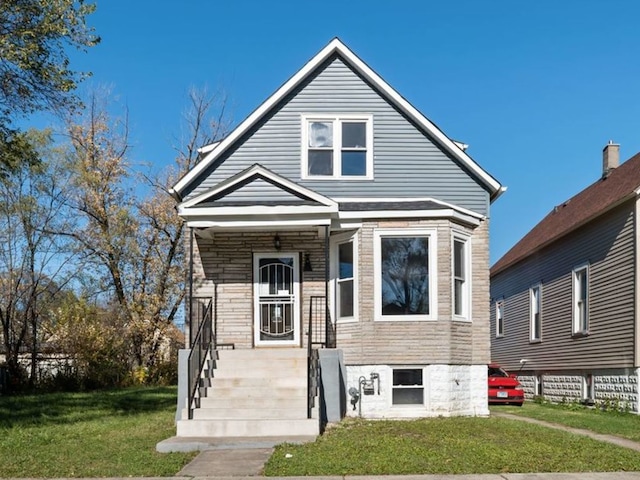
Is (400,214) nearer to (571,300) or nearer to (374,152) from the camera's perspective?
(374,152)

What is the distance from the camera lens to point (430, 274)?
1401 centimetres

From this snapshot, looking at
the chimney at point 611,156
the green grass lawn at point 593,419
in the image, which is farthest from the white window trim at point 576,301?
the chimney at point 611,156

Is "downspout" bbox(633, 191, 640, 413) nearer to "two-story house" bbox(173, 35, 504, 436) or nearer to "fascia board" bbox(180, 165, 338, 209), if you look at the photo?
"two-story house" bbox(173, 35, 504, 436)

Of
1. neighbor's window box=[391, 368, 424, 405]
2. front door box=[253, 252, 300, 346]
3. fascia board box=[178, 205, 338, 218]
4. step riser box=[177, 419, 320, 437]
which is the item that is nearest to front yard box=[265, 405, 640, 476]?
step riser box=[177, 419, 320, 437]

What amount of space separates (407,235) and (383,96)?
334cm

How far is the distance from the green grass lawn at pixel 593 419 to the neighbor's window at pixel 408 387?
296 centimetres

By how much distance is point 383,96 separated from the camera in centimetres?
1545

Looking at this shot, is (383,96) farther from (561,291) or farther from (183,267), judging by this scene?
(183,267)

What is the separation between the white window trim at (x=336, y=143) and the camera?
1529 cm

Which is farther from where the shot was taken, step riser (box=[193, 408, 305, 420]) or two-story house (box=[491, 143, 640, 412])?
two-story house (box=[491, 143, 640, 412])

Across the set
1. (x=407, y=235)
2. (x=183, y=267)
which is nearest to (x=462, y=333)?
(x=407, y=235)

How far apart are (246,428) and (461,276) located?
576 cm

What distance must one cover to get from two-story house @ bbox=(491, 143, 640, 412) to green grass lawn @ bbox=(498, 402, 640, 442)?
0.58m

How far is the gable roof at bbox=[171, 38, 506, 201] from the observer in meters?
15.0
